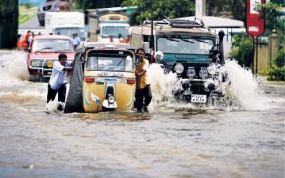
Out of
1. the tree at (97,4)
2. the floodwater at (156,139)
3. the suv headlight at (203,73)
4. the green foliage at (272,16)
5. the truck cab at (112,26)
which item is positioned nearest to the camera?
the floodwater at (156,139)

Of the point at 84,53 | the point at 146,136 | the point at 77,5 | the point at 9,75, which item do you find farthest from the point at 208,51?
the point at 77,5

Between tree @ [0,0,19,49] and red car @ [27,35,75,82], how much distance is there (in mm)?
33784

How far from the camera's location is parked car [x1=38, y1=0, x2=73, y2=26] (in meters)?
79.4

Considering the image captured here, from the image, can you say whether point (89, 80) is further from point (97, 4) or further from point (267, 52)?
point (97, 4)

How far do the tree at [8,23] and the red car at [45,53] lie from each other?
33784mm

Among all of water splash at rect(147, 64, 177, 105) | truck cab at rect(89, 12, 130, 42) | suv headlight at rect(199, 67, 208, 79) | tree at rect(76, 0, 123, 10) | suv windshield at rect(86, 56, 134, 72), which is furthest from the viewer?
tree at rect(76, 0, 123, 10)

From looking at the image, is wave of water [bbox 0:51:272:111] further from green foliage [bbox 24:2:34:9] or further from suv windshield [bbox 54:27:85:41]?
green foliage [bbox 24:2:34:9]

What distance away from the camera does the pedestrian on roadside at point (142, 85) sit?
72.9ft

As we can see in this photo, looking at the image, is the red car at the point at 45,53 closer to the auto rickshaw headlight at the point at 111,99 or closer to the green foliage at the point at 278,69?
the green foliage at the point at 278,69

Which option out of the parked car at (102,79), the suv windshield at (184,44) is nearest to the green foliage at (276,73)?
the suv windshield at (184,44)

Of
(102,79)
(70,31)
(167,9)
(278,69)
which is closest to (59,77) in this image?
Result: (102,79)

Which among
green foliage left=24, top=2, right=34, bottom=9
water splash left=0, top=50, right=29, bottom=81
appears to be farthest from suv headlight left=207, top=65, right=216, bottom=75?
green foliage left=24, top=2, right=34, bottom=9

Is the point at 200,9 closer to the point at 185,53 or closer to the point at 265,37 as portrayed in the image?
the point at 265,37

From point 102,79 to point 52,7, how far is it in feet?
205
